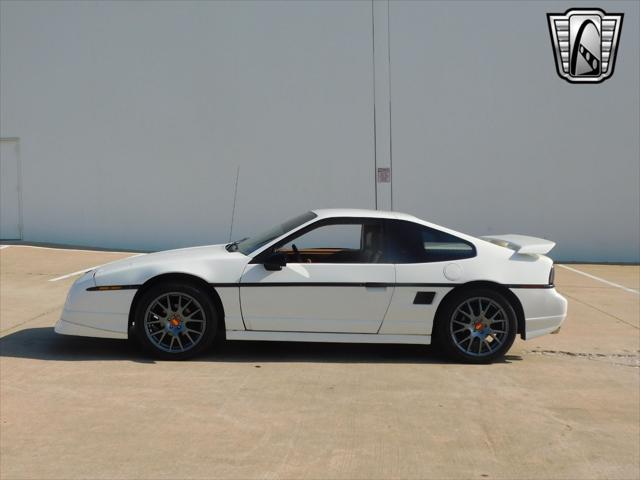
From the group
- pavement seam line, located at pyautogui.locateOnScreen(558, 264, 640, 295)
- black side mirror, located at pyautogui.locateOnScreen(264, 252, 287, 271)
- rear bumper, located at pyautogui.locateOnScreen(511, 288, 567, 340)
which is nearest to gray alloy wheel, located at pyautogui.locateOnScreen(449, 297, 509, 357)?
rear bumper, located at pyautogui.locateOnScreen(511, 288, 567, 340)

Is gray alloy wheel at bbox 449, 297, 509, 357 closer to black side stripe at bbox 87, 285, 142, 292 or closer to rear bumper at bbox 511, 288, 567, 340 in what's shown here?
rear bumper at bbox 511, 288, 567, 340

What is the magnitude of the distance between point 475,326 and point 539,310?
22.6 inches

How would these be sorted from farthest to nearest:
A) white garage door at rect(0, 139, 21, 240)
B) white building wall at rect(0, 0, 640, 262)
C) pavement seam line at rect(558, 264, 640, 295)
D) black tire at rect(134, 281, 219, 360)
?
white garage door at rect(0, 139, 21, 240)
white building wall at rect(0, 0, 640, 262)
pavement seam line at rect(558, 264, 640, 295)
black tire at rect(134, 281, 219, 360)

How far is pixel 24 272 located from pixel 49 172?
12.5ft

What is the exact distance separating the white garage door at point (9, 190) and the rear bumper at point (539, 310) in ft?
37.2

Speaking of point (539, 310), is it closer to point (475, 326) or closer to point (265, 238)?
point (475, 326)

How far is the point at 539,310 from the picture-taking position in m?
6.75

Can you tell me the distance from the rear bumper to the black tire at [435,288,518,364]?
0.41 ft

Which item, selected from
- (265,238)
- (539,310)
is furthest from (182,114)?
(539,310)

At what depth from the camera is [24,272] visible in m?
11.7

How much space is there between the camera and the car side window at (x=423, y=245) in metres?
6.79

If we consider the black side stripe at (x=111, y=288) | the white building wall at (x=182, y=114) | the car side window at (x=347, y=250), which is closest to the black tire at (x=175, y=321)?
the black side stripe at (x=111, y=288)

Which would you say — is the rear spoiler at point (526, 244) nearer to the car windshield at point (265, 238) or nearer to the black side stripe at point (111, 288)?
the car windshield at point (265, 238)

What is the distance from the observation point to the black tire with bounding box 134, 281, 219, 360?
6508mm
